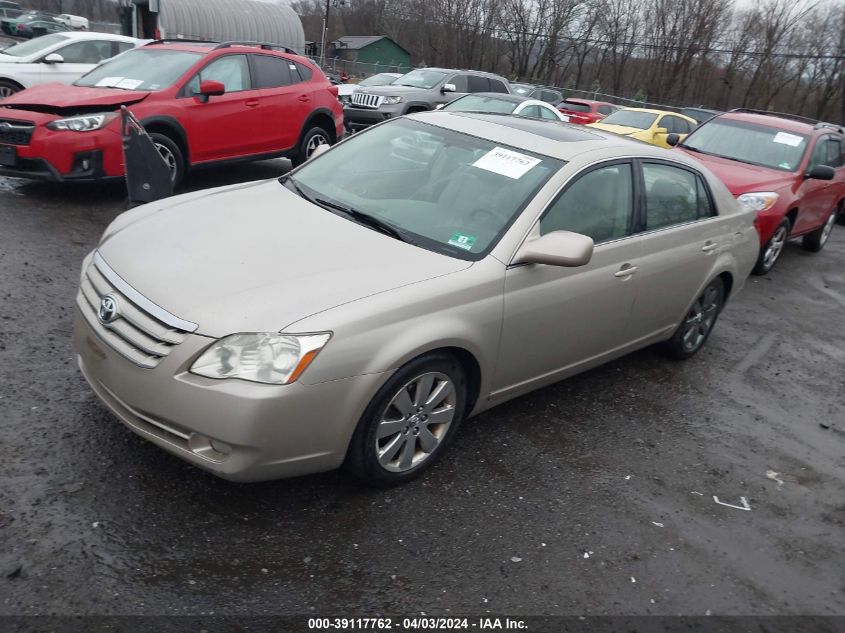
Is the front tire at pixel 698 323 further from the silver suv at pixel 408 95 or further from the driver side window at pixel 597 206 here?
the silver suv at pixel 408 95

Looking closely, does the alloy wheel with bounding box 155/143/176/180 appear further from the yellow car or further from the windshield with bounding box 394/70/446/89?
the yellow car

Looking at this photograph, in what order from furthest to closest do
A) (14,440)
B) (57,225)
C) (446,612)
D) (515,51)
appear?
(515,51)
(57,225)
(14,440)
(446,612)

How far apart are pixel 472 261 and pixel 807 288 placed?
21.5ft

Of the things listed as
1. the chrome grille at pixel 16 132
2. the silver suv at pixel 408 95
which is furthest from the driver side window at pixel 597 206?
the silver suv at pixel 408 95

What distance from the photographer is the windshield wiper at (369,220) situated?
11.9ft

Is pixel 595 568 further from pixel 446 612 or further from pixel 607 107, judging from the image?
pixel 607 107

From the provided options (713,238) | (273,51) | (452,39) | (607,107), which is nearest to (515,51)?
(452,39)

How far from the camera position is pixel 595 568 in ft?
10.1

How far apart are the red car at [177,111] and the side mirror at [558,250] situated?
5.33 metres

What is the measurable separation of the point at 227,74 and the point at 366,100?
673 centimetres

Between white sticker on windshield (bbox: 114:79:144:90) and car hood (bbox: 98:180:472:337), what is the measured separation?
445 centimetres

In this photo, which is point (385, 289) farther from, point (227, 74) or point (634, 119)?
point (634, 119)

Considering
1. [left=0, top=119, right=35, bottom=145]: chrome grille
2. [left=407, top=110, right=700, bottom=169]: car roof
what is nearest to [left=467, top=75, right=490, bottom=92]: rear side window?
[left=0, top=119, right=35, bottom=145]: chrome grille

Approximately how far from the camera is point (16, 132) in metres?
6.96
